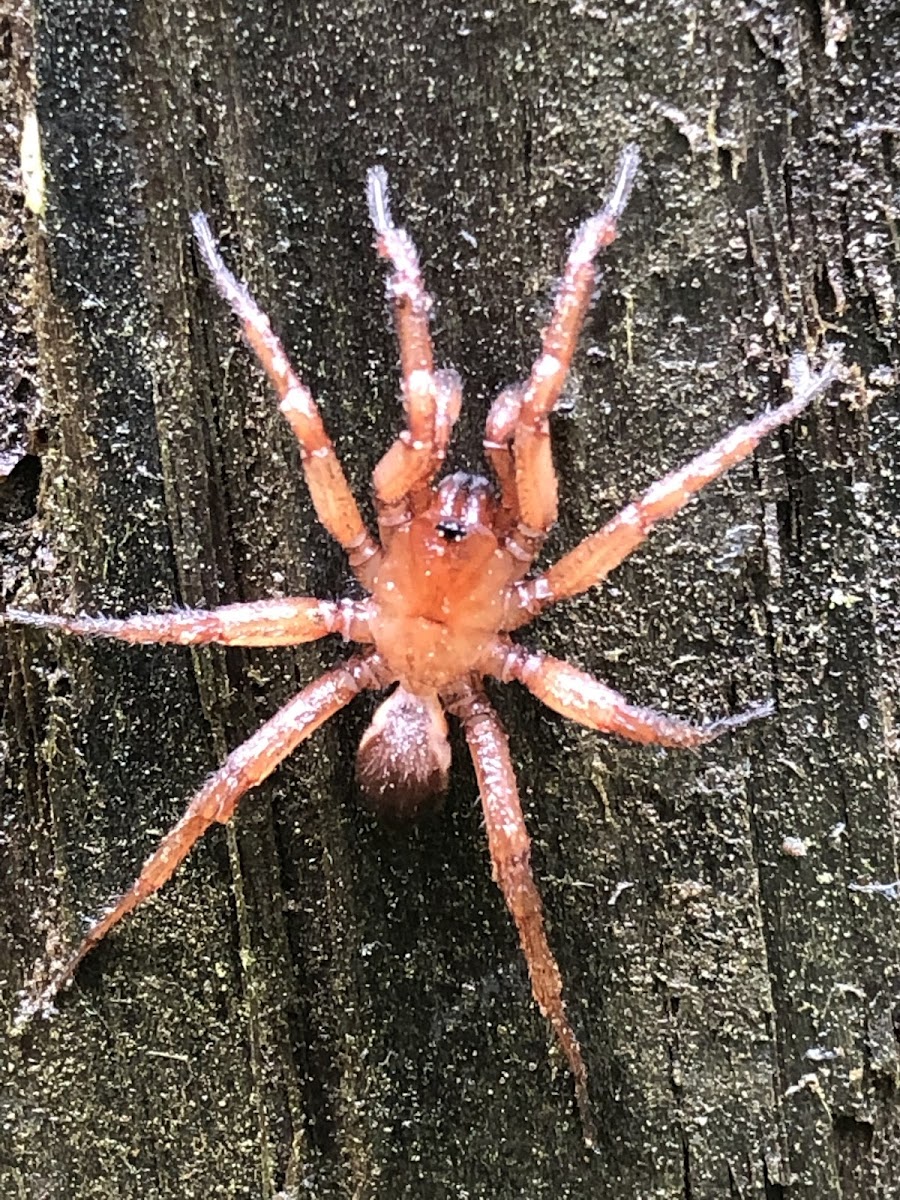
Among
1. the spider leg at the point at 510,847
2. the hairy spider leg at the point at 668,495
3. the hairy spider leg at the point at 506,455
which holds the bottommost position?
the spider leg at the point at 510,847

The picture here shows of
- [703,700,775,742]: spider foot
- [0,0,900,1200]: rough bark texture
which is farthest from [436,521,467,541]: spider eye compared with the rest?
[703,700,775,742]: spider foot

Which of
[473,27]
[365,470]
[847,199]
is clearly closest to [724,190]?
[847,199]

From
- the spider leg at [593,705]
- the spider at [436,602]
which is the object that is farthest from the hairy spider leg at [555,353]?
the spider leg at [593,705]

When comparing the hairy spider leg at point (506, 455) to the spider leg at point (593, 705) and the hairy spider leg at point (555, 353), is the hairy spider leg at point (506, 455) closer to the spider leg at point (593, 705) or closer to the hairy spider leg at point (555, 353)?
the hairy spider leg at point (555, 353)

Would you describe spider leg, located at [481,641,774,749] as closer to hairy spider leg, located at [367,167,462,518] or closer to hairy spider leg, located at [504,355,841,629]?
hairy spider leg, located at [504,355,841,629]

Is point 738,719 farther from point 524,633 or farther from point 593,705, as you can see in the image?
point 524,633

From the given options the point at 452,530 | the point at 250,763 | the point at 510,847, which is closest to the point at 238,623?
the point at 250,763

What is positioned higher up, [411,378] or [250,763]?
[411,378]
